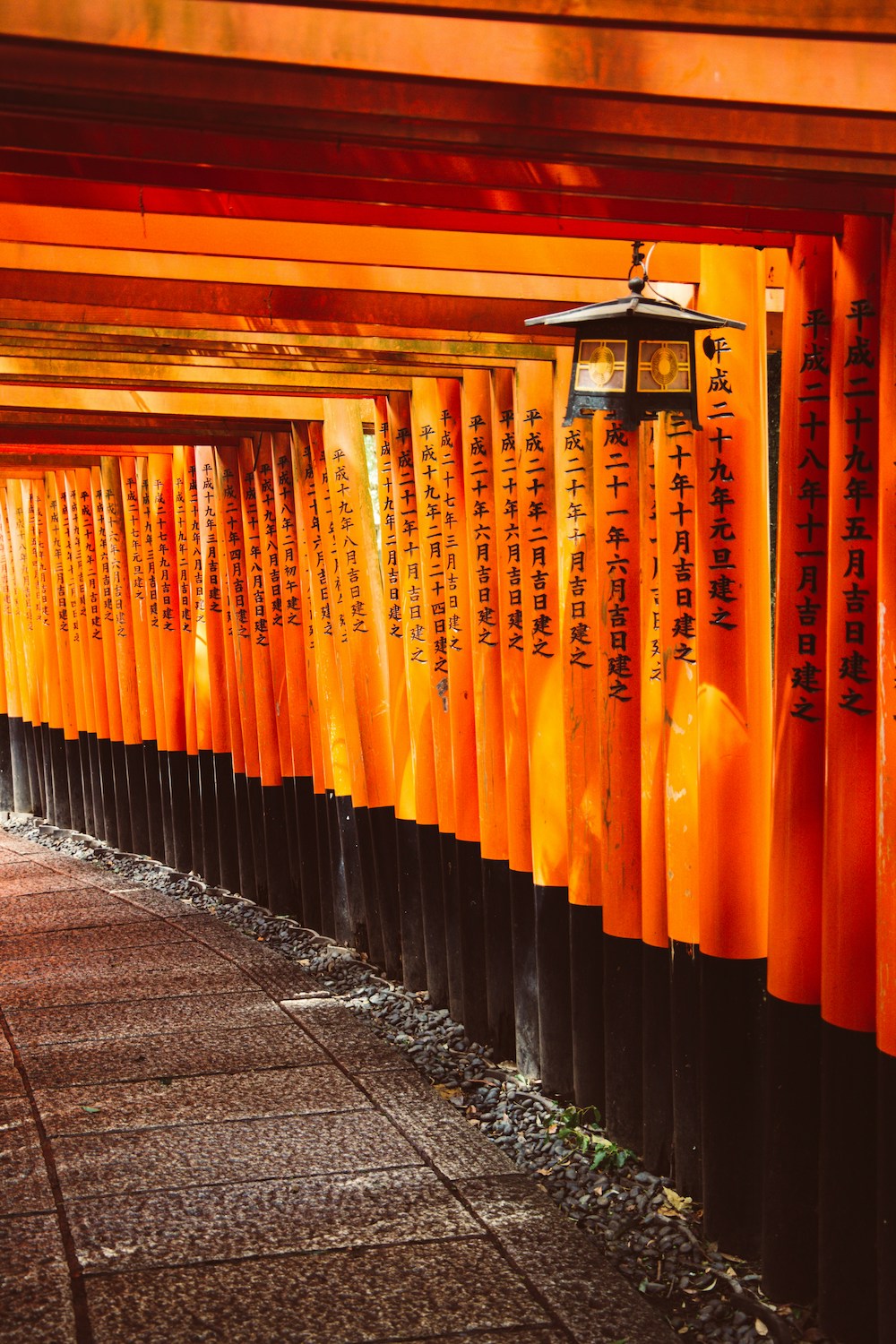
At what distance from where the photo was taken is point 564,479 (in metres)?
6.55

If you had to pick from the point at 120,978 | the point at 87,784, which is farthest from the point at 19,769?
the point at 120,978

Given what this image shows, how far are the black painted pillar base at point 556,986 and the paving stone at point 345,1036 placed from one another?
2.60ft

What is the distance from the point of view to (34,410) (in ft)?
30.7

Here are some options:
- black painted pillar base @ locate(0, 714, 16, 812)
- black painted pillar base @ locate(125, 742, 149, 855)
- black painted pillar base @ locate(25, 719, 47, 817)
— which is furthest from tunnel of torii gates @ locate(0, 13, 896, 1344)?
black painted pillar base @ locate(0, 714, 16, 812)

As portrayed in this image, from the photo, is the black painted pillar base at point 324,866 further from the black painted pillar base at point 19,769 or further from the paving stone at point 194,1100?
the black painted pillar base at point 19,769

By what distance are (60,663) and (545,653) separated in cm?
1092

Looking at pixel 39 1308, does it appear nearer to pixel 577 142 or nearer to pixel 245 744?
pixel 577 142

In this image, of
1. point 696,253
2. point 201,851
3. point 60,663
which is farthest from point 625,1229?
point 60,663

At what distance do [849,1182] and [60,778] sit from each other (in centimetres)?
1414

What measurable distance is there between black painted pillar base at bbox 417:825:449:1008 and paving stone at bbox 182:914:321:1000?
0.91m

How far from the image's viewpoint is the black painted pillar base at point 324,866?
34.8 feet

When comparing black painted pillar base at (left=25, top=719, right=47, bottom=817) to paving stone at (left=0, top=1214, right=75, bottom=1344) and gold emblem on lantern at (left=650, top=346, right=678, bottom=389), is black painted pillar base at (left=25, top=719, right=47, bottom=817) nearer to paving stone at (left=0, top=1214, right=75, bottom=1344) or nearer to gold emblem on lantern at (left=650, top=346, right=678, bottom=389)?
paving stone at (left=0, top=1214, right=75, bottom=1344)

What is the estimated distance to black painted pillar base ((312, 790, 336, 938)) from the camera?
34.8ft

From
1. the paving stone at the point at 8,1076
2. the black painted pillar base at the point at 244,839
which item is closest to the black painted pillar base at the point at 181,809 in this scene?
the black painted pillar base at the point at 244,839
